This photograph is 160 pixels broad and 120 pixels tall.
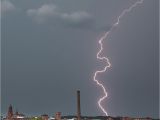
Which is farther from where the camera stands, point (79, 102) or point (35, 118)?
point (35, 118)

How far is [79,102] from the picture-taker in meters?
49.8

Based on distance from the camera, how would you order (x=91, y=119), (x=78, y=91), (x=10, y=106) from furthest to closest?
(x=91, y=119) < (x=10, y=106) < (x=78, y=91)

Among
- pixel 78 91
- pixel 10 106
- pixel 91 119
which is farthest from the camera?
pixel 91 119

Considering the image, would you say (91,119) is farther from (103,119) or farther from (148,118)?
(148,118)

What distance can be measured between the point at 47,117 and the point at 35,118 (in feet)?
4.74

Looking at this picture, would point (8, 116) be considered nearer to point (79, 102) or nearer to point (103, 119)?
point (79, 102)

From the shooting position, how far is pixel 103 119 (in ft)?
194

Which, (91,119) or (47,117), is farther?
(91,119)

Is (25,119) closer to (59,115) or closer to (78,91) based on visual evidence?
(59,115)

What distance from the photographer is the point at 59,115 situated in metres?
53.9

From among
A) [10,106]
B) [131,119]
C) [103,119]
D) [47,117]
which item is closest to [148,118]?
[131,119]

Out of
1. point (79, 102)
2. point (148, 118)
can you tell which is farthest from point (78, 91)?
point (148, 118)

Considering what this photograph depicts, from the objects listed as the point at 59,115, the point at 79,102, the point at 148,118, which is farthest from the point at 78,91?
the point at 148,118

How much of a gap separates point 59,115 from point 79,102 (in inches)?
196
